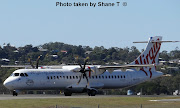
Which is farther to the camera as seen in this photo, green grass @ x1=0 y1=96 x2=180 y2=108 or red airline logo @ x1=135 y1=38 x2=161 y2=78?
red airline logo @ x1=135 y1=38 x2=161 y2=78

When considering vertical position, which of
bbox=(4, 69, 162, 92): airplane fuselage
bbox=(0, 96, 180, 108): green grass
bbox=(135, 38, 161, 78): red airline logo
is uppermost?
bbox=(135, 38, 161, 78): red airline logo

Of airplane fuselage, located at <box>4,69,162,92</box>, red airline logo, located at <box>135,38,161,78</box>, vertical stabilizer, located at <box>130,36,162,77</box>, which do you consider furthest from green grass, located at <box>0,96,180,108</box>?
vertical stabilizer, located at <box>130,36,162,77</box>

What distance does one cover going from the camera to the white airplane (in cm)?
5997

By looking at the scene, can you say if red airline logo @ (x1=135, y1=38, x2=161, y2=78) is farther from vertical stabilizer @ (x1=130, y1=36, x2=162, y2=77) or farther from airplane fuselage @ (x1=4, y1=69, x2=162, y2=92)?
airplane fuselage @ (x1=4, y1=69, x2=162, y2=92)

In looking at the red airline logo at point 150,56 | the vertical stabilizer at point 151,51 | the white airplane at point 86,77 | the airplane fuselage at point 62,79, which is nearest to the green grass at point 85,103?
the airplane fuselage at point 62,79

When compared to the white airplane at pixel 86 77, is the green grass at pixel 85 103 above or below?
below

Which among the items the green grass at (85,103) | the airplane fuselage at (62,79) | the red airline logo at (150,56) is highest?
the red airline logo at (150,56)

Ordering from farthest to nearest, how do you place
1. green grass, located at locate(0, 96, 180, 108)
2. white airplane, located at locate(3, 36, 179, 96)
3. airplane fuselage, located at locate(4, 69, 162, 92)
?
white airplane, located at locate(3, 36, 179, 96), airplane fuselage, located at locate(4, 69, 162, 92), green grass, located at locate(0, 96, 180, 108)

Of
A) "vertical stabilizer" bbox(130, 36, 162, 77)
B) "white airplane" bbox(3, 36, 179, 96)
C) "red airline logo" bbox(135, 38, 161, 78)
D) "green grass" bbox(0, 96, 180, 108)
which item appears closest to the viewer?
"green grass" bbox(0, 96, 180, 108)

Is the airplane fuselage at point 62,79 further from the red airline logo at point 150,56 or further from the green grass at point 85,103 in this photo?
the green grass at point 85,103

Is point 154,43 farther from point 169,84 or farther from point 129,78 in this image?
point 169,84

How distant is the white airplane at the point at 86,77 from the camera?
59969 mm

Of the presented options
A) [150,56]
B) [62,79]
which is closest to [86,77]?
[62,79]

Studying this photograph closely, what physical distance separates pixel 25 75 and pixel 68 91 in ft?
23.5
